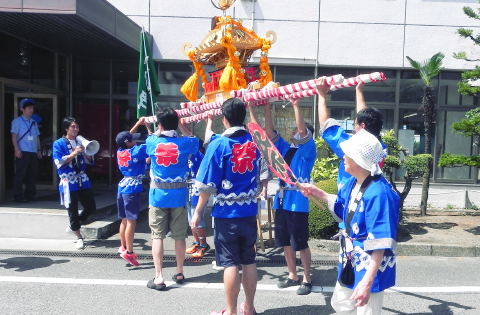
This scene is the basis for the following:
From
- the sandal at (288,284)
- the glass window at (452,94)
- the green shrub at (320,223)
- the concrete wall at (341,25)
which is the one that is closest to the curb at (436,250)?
the green shrub at (320,223)

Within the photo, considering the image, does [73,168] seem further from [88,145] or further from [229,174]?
[229,174]

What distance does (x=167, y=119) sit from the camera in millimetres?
4605

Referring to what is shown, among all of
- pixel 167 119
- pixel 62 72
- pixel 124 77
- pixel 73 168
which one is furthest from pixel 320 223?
pixel 62 72

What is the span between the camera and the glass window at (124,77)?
1063cm

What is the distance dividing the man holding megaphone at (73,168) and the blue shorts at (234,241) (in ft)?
9.95

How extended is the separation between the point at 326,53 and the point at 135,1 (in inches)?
190

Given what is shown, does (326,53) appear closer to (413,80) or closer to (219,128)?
(413,80)

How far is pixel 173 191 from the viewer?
4.68 m

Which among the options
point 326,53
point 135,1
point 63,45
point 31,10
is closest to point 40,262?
point 31,10

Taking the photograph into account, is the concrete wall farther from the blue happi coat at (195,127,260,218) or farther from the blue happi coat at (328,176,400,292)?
the blue happi coat at (328,176,400,292)

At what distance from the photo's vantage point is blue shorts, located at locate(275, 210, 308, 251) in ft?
14.5

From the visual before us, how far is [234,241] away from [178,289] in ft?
4.45

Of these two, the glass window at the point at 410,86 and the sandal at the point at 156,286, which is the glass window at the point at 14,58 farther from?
the glass window at the point at 410,86

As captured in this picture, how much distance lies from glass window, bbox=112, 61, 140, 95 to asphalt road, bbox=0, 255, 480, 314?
5752mm
